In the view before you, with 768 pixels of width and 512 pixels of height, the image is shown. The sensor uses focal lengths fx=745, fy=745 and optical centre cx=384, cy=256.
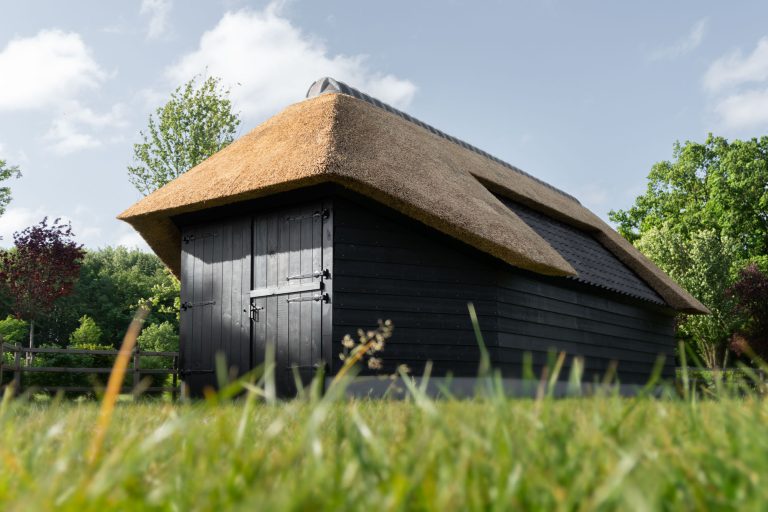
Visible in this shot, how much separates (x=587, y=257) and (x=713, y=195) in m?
17.6

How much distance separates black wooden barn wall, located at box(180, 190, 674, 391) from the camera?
953 cm

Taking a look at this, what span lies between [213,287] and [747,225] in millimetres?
24393

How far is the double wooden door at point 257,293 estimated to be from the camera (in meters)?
9.54

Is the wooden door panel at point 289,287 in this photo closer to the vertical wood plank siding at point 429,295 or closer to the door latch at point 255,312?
the door latch at point 255,312

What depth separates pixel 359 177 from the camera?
29.7 ft

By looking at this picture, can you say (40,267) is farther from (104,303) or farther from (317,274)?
(317,274)

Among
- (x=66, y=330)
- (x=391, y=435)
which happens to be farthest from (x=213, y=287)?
(x=66, y=330)

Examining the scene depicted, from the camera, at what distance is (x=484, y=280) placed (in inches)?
410

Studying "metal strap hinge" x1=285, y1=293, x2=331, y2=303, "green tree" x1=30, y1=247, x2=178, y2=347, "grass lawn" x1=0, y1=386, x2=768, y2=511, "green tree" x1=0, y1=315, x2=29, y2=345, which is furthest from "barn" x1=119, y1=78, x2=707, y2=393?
"green tree" x1=30, y1=247, x2=178, y2=347

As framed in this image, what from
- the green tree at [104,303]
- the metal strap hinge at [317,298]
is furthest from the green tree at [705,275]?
the green tree at [104,303]

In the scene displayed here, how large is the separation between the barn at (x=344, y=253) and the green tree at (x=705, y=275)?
47.8 ft

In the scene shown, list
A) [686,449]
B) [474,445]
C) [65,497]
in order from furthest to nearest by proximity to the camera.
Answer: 1. [686,449]
2. [474,445]
3. [65,497]

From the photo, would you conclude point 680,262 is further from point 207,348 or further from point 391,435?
point 391,435

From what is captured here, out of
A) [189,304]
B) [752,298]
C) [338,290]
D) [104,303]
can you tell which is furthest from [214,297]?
[104,303]
